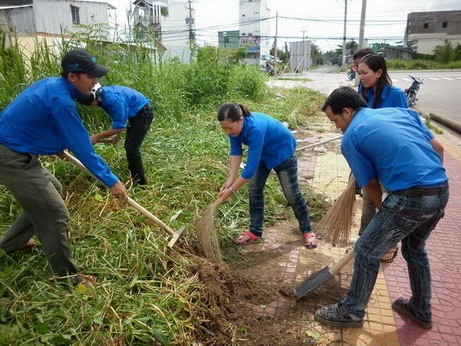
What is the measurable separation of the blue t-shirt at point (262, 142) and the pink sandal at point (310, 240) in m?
0.84

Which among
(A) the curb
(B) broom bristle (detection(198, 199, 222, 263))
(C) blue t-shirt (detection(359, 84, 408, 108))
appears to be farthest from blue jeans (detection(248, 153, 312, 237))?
(A) the curb

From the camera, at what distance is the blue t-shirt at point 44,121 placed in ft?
7.57

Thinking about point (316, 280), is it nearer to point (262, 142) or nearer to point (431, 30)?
point (262, 142)

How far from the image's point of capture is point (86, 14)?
822 inches

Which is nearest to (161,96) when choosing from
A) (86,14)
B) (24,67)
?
(24,67)

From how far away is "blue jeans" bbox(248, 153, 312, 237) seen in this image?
137 inches

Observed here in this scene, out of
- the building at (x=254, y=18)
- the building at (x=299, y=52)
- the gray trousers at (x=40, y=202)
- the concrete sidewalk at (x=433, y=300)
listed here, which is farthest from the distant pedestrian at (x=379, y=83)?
the building at (x=254, y=18)

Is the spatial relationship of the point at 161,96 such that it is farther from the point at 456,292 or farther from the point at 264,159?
the point at 456,292

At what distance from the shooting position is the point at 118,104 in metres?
3.72

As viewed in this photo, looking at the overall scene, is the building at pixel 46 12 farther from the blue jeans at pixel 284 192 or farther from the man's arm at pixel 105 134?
the blue jeans at pixel 284 192

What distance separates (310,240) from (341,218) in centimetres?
65

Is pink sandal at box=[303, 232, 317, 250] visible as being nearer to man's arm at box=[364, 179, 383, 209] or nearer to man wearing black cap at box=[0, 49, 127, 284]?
man's arm at box=[364, 179, 383, 209]

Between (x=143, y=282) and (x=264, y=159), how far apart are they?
1.58m

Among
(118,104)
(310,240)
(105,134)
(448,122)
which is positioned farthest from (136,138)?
(448,122)
